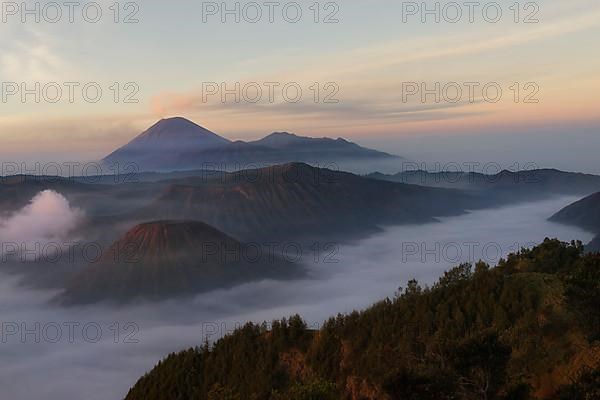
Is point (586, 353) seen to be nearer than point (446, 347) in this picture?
No

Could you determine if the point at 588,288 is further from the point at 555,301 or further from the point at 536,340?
the point at 555,301

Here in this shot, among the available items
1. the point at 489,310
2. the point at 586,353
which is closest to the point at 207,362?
the point at 489,310

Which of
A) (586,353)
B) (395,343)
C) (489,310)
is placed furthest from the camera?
(395,343)

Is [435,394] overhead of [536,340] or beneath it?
overhead

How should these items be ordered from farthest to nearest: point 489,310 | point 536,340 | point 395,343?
point 395,343, point 489,310, point 536,340

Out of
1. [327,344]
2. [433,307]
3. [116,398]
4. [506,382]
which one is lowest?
[116,398]

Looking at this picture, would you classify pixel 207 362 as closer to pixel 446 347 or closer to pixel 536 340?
pixel 536 340
